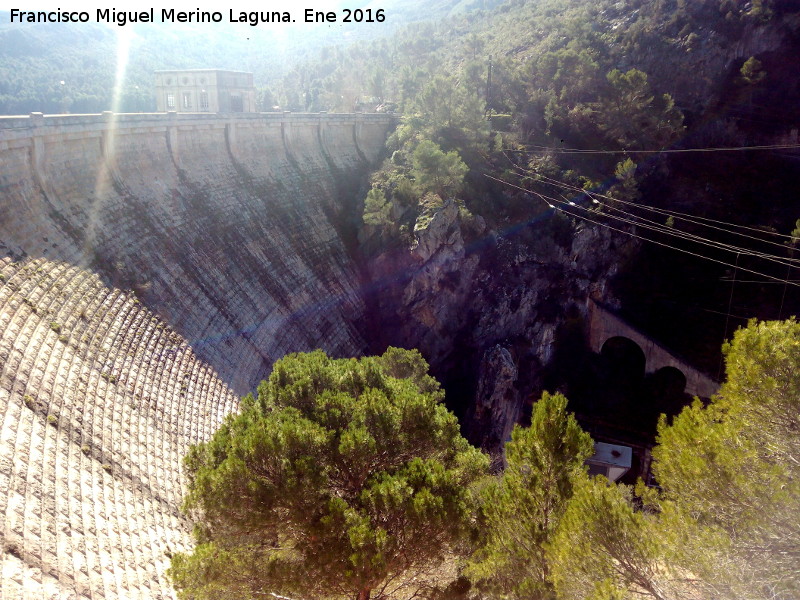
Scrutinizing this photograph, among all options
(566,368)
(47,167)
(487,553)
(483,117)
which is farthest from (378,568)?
(483,117)

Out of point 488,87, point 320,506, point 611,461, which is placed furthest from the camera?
point 488,87

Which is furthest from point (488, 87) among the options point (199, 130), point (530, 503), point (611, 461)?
point (530, 503)

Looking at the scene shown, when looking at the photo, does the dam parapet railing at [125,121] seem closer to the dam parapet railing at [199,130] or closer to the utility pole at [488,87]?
the dam parapet railing at [199,130]

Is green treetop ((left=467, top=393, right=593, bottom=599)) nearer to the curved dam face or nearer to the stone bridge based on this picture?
the curved dam face

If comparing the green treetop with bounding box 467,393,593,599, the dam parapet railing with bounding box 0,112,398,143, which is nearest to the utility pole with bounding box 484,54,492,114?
the dam parapet railing with bounding box 0,112,398,143

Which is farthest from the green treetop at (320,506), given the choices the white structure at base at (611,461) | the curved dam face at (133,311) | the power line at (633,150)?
the power line at (633,150)

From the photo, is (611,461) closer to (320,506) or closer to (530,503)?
(530,503)
